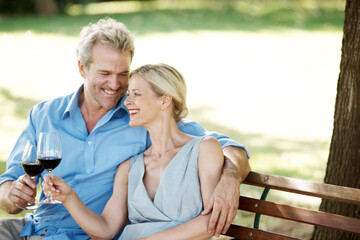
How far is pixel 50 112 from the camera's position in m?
3.87

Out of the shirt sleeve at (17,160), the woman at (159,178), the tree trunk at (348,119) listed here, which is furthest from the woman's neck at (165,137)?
the tree trunk at (348,119)

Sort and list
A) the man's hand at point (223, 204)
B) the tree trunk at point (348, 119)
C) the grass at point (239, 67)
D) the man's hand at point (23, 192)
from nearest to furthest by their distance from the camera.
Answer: the man's hand at point (223, 204), the man's hand at point (23, 192), the tree trunk at point (348, 119), the grass at point (239, 67)

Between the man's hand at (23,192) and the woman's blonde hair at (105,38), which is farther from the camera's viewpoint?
the woman's blonde hair at (105,38)

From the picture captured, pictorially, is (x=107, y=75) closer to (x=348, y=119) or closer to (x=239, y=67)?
(x=348, y=119)

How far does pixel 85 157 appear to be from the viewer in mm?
3701

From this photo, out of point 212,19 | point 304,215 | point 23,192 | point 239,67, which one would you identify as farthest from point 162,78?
point 212,19

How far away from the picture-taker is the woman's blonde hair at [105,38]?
12.5 ft

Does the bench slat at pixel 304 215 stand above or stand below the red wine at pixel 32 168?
below

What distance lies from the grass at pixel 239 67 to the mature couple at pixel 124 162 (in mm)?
2318

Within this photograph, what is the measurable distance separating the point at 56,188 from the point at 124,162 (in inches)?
21.6

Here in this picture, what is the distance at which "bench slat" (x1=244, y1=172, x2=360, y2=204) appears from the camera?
3.18 m

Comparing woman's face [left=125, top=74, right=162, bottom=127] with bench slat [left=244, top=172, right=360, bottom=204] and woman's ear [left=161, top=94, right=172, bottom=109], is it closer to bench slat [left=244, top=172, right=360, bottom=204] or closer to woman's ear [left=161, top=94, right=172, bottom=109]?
woman's ear [left=161, top=94, right=172, bottom=109]

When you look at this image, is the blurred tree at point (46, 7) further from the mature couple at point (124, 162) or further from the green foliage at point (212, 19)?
the mature couple at point (124, 162)

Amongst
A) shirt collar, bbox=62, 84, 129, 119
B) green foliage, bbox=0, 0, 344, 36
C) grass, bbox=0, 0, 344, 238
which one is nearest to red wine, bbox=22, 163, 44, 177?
shirt collar, bbox=62, 84, 129, 119
